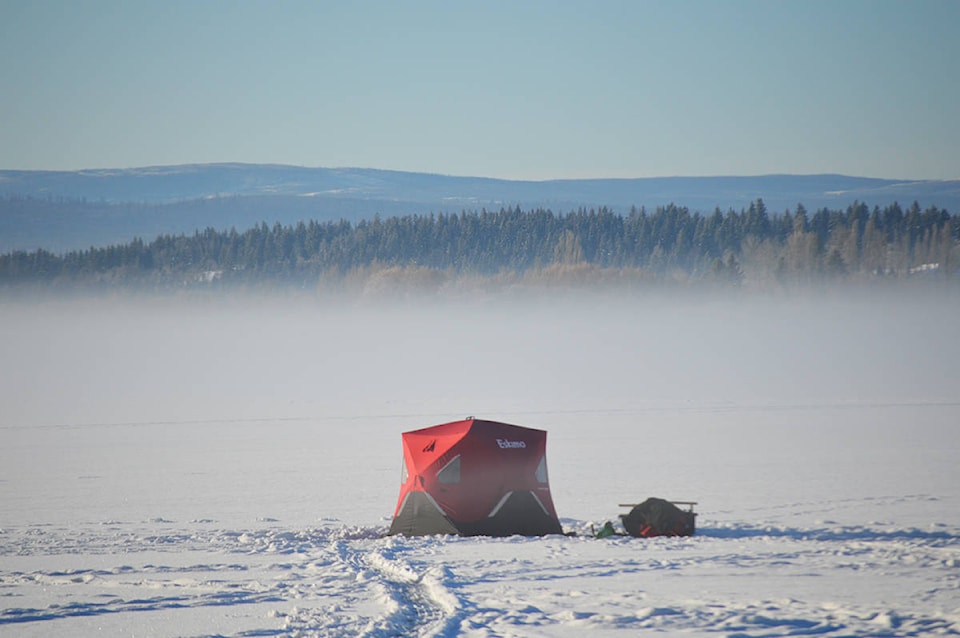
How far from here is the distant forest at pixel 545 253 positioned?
107688 millimetres

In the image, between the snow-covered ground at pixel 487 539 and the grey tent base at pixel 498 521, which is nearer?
the snow-covered ground at pixel 487 539

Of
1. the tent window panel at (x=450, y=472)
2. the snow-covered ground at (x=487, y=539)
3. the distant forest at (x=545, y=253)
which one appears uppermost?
the distant forest at (x=545, y=253)

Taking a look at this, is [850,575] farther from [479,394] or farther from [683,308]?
[683,308]

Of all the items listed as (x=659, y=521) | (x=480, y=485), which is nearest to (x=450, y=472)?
(x=480, y=485)

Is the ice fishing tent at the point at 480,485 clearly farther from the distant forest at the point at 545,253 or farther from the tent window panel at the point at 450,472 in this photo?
the distant forest at the point at 545,253

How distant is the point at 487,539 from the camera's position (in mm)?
15148

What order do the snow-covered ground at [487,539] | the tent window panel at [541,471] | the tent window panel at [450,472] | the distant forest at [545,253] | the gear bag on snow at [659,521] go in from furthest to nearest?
the distant forest at [545,253] < the tent window panel at [541,471] < the tent window panel at [450,472] < the gear bag on snow at [659,521] < the snow-covered ground at [487,539]

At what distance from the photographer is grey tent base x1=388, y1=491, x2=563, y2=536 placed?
15.6 metres

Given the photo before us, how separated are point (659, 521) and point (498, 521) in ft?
7.88

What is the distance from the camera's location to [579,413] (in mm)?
41125

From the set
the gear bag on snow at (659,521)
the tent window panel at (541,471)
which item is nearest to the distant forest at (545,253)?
the tent window panel at (541,471)

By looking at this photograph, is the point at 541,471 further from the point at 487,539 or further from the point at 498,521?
the point at 487,539

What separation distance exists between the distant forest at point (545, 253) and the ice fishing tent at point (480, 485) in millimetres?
93369

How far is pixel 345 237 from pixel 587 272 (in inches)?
1297
